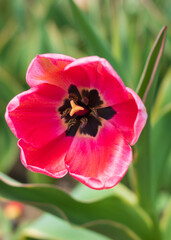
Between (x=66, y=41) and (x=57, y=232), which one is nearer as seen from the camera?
(x=57, y=232)

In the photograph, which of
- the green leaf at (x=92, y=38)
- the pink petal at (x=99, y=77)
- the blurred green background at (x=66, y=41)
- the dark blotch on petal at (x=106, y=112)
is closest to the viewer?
the pink petal at (x=99, y=77)

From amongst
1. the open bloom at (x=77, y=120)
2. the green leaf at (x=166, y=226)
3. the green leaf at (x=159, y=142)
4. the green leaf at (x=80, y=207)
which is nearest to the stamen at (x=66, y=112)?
the open bloom at (x=77, y=120)

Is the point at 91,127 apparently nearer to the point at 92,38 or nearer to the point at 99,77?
the point at 99,77

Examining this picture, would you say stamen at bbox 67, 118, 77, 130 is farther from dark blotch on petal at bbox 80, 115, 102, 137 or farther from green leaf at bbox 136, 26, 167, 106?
green leaf at bbox 136, 26, 167, 106

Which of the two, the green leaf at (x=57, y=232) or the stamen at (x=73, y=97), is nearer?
the stamen at (x=73, y=97)

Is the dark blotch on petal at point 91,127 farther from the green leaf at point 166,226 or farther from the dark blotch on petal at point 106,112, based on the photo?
the green leaf at point 166,226

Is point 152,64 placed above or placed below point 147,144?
above

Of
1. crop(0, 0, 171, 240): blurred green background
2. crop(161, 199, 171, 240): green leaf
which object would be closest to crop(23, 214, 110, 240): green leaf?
crop(0, 0, 171, 240): blurred green background

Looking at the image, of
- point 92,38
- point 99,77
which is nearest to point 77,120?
point 99,77
